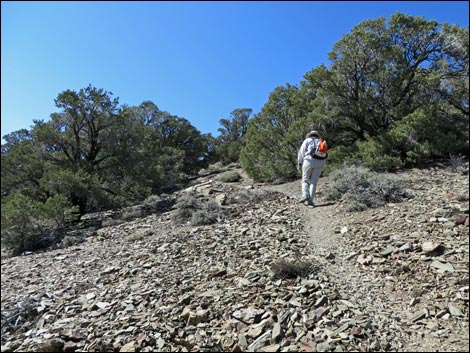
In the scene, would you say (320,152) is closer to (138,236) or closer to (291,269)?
(291,269)

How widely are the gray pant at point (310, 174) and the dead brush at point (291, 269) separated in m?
4.28

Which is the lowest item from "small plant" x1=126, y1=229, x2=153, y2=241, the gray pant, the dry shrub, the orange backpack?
"small plant" x1=126, y1=229, x2=153, y2=241

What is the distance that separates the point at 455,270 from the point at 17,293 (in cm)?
720

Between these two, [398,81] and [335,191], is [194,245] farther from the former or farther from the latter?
[398,81]

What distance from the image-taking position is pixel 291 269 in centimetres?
464

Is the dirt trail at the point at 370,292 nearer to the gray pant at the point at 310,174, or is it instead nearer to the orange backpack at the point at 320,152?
the gray pant at the point at 310,174

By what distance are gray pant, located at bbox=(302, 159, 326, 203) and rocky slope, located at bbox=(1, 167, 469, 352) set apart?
1460mm

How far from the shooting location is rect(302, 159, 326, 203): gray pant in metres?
8.76

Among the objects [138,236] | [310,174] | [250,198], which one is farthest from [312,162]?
[138,236]

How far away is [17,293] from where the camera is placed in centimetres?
556

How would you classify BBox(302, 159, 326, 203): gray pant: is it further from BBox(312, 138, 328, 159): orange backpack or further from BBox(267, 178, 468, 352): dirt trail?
BBox(267, 178, 468, 352): dirt trail

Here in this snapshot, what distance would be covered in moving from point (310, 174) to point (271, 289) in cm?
543

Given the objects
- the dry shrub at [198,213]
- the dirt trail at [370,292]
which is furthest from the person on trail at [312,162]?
the dry shrub at [198,213]

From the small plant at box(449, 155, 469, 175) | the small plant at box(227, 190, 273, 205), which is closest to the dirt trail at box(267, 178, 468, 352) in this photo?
the small plant at box(227, 190, 273, 205)
